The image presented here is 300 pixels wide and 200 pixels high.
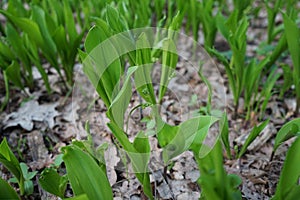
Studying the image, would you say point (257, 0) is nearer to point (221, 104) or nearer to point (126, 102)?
point (221, 104)

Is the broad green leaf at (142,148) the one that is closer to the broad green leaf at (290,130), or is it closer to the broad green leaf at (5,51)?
the broad green leaf at (290,130)

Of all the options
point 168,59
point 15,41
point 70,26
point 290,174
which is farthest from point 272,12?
point 15,41

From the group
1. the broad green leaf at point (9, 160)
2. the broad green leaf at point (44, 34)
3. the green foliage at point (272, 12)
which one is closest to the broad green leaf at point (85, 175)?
the broad green leaf at point (9, 160)

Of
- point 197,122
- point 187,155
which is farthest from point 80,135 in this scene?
point 197,122

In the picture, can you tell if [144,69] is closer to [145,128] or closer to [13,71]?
[145,128]

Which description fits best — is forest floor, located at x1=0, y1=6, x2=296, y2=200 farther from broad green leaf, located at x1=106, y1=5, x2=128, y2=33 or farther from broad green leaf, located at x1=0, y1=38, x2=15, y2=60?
broad green leaf, located at x1=106, y1=5, x2=128, y2=33
